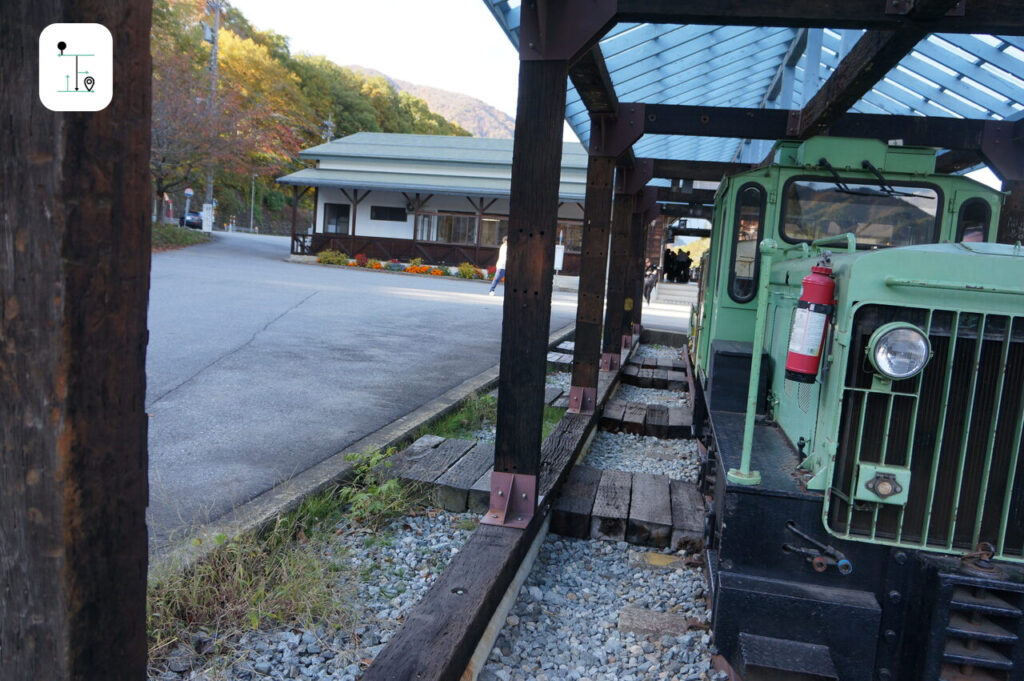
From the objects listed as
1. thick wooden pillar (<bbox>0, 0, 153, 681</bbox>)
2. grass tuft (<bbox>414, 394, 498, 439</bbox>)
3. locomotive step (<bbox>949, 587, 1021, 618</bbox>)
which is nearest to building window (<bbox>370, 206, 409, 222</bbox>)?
grass tuft (<bbox>414, 394, 498, 439</bbox>)

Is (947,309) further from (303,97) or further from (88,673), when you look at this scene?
(303,97)

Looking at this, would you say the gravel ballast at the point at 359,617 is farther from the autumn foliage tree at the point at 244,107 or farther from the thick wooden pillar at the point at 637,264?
the autumn foliage tree at the point at 244,107

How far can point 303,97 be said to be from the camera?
53.7 m

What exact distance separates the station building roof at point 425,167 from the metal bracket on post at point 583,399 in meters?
20.5

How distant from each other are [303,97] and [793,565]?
5697 centimetres

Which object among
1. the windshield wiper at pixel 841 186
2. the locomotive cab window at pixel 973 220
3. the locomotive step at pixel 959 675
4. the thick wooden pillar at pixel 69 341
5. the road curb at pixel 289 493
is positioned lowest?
the road curb at pixel 289 493

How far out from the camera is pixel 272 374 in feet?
22.9

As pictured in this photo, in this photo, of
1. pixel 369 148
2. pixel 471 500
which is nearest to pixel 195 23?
pixel 369 148

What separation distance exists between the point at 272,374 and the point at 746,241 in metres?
4.56

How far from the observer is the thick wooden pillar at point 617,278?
28.6ft

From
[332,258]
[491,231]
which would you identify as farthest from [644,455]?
[491,231]

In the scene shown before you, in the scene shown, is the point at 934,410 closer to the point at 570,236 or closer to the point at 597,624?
the point at 597,624

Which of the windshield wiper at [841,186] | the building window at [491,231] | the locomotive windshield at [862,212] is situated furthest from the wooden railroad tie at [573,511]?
the building window at [491,231]

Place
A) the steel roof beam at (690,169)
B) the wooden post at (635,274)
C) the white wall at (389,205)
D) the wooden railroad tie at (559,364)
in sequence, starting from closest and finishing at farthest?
the steel roof beam at (690,169)
the wooden railroad tie at (559,364)
the wooden post at (635,274)
the white wall at (389,205)
